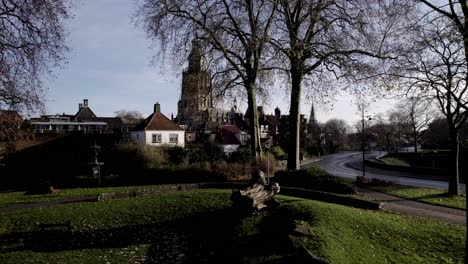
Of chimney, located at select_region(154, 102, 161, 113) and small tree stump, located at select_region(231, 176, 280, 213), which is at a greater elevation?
chimney, located at select_region(154, 102, 161, 113)

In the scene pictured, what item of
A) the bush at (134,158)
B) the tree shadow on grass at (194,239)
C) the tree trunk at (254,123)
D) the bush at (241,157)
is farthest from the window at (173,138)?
the tree shadow on grass at (194,239)

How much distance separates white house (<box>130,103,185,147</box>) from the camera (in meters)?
50.2

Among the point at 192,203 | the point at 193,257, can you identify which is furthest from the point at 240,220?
the point at 192,203

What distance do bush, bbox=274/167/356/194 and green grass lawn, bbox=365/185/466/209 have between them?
128 inches

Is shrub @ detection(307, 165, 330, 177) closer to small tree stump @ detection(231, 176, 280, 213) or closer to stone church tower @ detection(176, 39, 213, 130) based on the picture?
stone church tower @ detection(176, 39, 213, 130)

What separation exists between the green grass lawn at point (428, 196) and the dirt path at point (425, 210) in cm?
77

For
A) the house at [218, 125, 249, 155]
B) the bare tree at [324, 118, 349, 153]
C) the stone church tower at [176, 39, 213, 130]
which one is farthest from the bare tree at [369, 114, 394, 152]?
the stone church tower at [176, 39, 213, 130]

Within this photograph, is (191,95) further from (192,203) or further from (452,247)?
(452,247)

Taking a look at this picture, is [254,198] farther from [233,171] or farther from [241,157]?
[241,157]

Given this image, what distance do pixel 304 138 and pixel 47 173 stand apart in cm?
4270

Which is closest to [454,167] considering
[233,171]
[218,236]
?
[218,236]

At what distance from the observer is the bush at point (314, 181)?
21.8 metres

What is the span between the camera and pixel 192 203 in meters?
19.8

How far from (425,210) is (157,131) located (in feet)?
128
